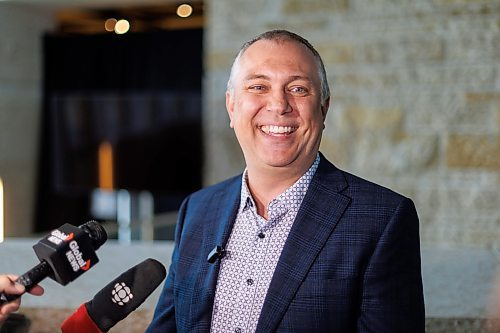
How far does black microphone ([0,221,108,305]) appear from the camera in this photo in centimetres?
96

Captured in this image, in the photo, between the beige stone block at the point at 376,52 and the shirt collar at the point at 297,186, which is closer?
the shirt collar at the point at 297,186

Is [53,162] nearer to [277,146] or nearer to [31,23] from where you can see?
[31,23]

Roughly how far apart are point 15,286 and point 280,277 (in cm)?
39

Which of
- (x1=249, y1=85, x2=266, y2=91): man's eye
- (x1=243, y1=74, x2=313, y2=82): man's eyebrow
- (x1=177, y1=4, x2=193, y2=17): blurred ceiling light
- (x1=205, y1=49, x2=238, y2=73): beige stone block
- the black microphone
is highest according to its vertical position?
(x1=177, y1=4, x2=193, y2=17): blurred ceiling light

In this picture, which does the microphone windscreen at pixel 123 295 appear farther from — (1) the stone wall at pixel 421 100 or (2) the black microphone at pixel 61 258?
(1) the stone wall at pixel 421 100

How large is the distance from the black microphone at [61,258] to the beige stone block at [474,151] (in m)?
1.64

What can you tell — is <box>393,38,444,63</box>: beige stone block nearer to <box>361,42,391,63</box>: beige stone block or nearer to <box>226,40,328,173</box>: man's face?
<box>361,42,391,63</box>: beige stone block

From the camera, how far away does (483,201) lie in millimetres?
2354

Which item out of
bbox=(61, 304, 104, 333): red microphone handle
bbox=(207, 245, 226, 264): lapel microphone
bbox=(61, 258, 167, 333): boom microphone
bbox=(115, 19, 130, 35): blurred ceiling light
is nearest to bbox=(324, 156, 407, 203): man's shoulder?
bbox=(207, 245, 226, 264): lapel microphone

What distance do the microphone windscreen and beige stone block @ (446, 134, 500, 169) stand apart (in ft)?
4.95

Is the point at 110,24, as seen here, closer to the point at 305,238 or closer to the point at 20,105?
the point at 20,105

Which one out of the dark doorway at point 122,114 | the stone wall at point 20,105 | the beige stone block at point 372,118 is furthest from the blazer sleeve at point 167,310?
the stone wall at point 20,105

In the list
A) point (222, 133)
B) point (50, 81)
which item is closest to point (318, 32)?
point (222, 133)

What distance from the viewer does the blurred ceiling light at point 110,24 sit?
14.2 ft
